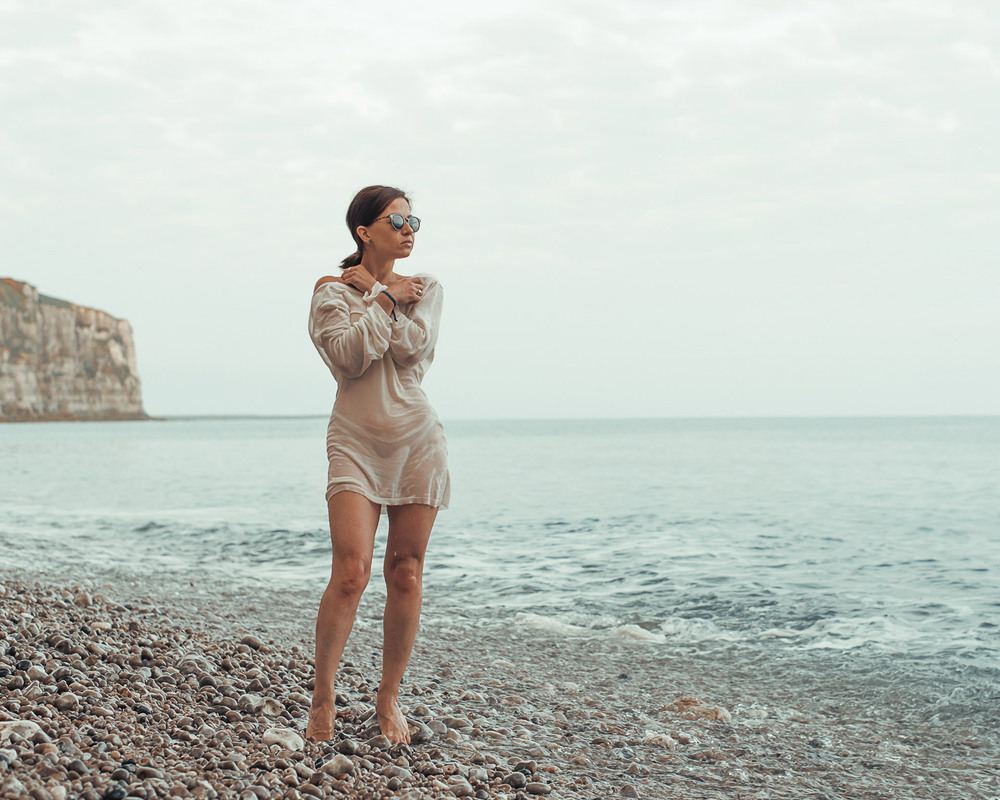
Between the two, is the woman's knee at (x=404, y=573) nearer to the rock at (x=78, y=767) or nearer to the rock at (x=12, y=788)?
the rock at (x=78, y=767)

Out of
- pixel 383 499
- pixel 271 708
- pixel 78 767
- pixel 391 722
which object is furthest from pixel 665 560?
pixel 78 767

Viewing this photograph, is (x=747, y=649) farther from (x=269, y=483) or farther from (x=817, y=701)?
(x=269, y=483)

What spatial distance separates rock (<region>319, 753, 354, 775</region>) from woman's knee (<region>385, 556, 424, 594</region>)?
0.71 metres

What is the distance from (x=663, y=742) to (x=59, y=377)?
4384 inches

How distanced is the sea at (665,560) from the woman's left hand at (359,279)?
4.34 m

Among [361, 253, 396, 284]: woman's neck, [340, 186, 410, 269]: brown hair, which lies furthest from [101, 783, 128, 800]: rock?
[340, 186, 410, 269]: brown hair

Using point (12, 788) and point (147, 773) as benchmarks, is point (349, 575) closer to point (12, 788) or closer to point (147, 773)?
point (147, 773)

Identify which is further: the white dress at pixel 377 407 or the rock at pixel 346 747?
the rock at pixel 346 747

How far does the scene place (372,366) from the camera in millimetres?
3576

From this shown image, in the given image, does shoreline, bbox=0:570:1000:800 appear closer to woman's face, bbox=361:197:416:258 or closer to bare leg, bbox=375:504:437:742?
bare leg, bbox=375:504:437:742

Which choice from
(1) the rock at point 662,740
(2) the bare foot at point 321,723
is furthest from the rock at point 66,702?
(1) the rock at point 662,740

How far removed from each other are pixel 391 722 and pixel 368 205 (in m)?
2.33

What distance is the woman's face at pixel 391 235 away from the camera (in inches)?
144

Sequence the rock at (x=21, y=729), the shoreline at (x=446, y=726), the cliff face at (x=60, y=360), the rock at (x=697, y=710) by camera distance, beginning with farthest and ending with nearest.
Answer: the cliff face at (x=60, y=360)
the rock at (x=697, y=710)
the shoreline at (x=446, y=726)
the rock at (x=21, y=729)
